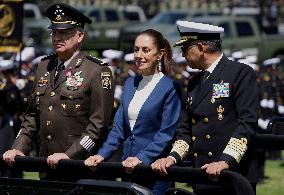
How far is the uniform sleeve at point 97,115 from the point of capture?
6406mm

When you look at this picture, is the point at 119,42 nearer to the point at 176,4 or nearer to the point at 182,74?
the point at 176,4

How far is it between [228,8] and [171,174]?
96.3 feet

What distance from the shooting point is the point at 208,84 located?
5.88 meters

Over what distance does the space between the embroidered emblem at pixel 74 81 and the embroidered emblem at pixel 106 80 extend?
14 cm

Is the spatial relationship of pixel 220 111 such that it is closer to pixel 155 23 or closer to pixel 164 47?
pixel 164 47

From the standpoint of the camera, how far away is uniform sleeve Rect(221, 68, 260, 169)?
535 centimetres

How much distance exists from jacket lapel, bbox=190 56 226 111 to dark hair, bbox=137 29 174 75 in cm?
56

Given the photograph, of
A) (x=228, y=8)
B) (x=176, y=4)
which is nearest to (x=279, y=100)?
(x=228, y=8)

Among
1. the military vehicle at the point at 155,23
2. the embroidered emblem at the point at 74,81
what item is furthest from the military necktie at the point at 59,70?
the military vehicle at the point at 155,23

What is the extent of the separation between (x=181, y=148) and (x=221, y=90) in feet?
1.32

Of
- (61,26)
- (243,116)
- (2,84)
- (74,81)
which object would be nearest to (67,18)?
(61,26)

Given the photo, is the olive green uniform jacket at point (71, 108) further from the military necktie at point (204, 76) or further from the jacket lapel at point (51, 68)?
the military necktie at point (204, 76)

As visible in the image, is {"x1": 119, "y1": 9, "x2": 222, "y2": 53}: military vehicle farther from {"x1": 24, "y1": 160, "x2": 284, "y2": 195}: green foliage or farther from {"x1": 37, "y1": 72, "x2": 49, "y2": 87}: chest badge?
{"x1": 37, "y1": 72, "x2": 49, "y2": 87}: chest badge

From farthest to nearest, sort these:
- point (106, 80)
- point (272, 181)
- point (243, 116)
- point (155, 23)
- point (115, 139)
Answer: point (155, 23) → point (272, 181) → point (106, 80) → point (115, 139) → point (243, 116)
